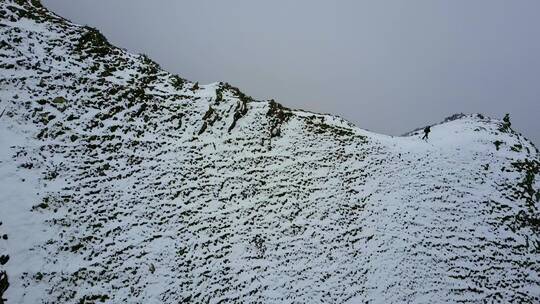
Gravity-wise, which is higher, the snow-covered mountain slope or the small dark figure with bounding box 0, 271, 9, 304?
the snow-covered mountain slope

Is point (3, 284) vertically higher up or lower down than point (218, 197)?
lower down

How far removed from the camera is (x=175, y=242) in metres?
14.3

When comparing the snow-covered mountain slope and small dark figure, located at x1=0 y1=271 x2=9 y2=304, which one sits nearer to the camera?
small dark figure, located at x1=0 y1=271 x2=9 y2=304

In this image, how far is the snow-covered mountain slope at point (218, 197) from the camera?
13.3 meters

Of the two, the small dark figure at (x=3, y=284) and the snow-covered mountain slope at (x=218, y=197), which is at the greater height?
the snow-covered mountain slope at (x=218, y=197)

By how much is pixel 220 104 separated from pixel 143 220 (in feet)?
29.6

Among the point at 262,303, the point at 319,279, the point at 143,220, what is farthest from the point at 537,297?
the point at 143,220

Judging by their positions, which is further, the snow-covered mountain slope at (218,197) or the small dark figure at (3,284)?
the snow-covered mountain slope at (218,197)

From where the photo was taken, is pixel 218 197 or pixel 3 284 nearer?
pixel 3 284

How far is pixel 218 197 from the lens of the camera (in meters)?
16.4

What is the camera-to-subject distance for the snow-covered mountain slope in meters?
13.3

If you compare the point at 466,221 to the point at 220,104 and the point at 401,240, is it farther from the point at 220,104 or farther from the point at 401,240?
the point at 220,104

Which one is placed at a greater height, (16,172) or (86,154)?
(86,154)

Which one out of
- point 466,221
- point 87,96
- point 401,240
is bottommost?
point 401,240
